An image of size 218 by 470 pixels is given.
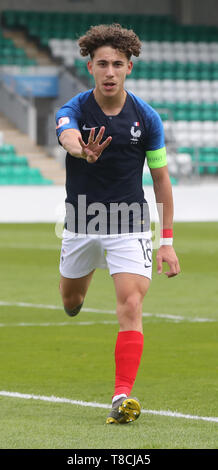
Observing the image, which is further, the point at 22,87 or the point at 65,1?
the point at 65,1

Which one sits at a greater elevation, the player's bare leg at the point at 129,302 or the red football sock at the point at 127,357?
the player's bare leg at the point at 129,302

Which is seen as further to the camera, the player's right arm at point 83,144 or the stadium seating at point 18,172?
the stadium seating at point 18,172

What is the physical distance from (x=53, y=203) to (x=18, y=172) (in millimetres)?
4914

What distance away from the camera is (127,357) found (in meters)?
5.93

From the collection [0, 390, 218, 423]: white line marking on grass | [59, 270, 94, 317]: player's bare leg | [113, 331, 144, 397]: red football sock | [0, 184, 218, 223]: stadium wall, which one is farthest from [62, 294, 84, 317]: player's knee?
[0, 184, 218, 223]: stadium wall

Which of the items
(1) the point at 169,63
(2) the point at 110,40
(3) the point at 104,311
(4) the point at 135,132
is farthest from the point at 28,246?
(1) the point at 169,63

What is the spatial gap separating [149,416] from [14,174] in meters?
23.6

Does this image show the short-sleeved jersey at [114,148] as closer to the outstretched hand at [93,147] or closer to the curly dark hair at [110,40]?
the curly dark hair at [110,40]

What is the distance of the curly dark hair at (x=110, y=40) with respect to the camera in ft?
19.9

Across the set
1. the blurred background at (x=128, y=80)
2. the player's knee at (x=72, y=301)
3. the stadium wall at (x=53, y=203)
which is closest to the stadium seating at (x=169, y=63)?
the blurred background at (x=128, y=80)

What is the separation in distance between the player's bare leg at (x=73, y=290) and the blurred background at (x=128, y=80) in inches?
711
